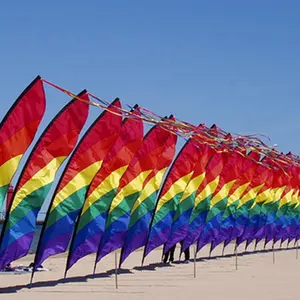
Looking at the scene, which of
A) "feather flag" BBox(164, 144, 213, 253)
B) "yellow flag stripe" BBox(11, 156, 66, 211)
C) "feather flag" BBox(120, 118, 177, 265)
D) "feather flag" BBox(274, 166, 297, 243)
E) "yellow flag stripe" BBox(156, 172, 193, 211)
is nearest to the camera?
"yellow flag stripe" BBox(11, 156, 66, 211)

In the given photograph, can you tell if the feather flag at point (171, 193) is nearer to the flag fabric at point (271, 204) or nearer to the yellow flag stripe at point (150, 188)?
the yellow flag stripe at point (150, 188)

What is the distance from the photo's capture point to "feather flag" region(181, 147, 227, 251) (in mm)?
22250

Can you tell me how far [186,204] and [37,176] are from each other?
25.4 feet

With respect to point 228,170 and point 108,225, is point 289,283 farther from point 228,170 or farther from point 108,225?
point 228,170

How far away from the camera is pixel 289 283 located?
53.9 ft

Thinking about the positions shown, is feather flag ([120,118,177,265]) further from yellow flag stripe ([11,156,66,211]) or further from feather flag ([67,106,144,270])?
yellow flag stripe ([11,156,66,211])

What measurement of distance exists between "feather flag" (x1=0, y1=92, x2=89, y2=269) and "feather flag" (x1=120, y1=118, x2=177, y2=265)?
4.10m

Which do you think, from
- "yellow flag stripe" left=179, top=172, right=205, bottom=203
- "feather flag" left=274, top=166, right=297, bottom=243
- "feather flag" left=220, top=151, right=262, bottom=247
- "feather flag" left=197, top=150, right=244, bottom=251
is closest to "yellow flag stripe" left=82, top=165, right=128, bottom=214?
"yellow flag stripe" left=179, top=172, right=205, bottom=203

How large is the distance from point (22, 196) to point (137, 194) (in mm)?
4400

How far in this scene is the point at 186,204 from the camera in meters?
21.4

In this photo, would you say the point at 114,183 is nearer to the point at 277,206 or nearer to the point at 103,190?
the point at 103,190

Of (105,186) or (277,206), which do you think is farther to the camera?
(277,206)

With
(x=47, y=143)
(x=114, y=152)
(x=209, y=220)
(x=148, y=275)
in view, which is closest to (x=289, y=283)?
(x=148, y=275)

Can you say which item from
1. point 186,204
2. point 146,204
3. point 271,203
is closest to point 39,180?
point 146,204
